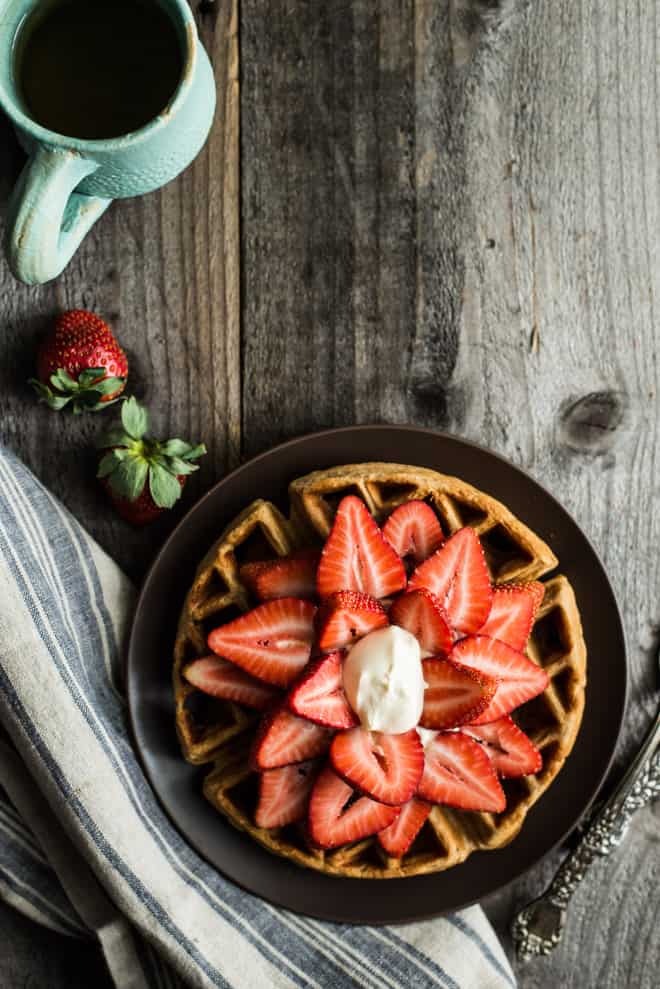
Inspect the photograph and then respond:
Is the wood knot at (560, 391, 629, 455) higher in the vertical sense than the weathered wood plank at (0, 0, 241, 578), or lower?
lower

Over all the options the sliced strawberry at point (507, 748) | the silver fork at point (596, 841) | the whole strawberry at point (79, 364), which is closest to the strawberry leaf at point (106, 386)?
the whole strawberry at point (79, 364)

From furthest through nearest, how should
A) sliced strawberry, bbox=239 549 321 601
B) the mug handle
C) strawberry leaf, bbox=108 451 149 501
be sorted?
strawberry leaf, bbox=108 451 149 501
sliced strawberry, bbox=239 549 321 601
the mug handle

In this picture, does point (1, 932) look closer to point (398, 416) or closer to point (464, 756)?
point (464, 756)

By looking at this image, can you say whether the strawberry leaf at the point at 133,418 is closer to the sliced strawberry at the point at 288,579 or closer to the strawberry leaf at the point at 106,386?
the strawberry leaf at the point at 106,386

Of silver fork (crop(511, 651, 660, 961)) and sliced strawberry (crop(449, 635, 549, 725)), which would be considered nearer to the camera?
sliced strawberry (crop(449, 635, 549, 725))

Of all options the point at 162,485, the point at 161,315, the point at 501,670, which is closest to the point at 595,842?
the point at 501,670

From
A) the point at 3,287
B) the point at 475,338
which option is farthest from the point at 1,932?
the point at 475,338

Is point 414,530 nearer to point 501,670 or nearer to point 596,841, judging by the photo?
point 501,670

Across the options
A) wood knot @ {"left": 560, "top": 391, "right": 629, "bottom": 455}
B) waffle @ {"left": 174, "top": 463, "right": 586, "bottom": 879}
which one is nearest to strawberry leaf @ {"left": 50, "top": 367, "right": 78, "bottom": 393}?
waffle @ {"left": 174, "top": 463, "right": 586, "bottom": 879}

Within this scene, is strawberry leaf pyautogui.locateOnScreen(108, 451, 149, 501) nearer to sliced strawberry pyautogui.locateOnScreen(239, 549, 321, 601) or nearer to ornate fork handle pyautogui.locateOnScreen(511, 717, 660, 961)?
sliced strawberry pyautogui.locateOnScreen(239, 549, 321, 601)
